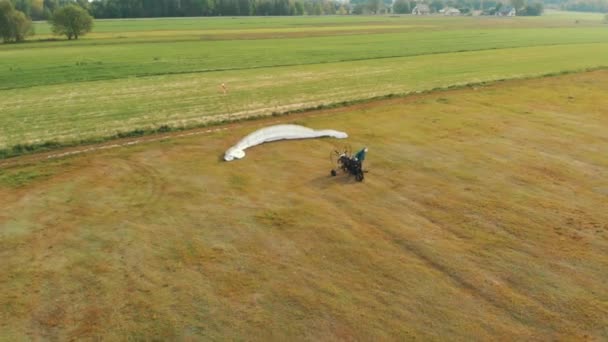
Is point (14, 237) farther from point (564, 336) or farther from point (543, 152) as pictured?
point (543, 152)

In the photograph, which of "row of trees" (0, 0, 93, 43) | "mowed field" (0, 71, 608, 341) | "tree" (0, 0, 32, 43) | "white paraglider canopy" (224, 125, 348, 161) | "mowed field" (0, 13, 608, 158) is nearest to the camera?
"mowed field" (0, 71, 608, 341)

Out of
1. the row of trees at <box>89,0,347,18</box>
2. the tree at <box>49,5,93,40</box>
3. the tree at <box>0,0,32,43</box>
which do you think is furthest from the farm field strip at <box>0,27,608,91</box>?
the row of trees at <box>89,0,347,18</box>

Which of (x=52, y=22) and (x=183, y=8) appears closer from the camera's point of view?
(x=52, y=22)


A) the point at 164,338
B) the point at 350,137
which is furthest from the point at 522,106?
the point at 164,338

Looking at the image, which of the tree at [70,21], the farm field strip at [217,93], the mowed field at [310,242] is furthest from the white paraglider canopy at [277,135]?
the tree at [70,21]

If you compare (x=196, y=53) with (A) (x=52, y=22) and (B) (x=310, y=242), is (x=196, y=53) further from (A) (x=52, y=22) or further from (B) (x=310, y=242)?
(B) (x=310, y=242)

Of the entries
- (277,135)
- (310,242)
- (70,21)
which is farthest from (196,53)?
(310,242)

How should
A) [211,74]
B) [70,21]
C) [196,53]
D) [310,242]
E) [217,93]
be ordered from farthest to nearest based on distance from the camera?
[70,21] < [196,53] < [211,74] < [217,93] < [310,242]

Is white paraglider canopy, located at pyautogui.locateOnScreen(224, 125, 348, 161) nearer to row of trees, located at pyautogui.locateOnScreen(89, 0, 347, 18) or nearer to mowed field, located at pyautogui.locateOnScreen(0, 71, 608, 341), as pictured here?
mowed field, located at pyautogui.locateOnScreen(0, 71, 608, 341)
